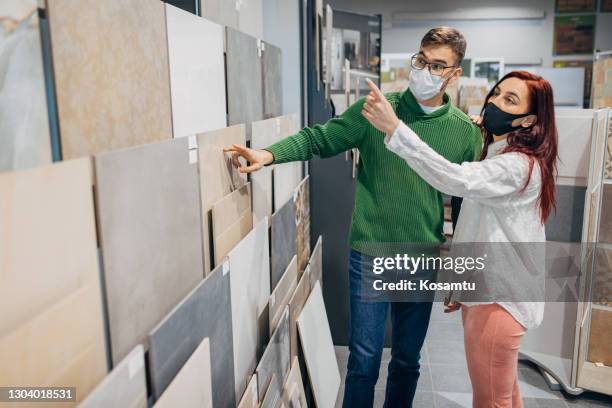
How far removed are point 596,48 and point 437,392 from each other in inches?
270

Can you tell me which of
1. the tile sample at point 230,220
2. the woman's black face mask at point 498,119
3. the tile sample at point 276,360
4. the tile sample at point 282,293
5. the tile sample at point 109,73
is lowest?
the tile sample at point 276,360

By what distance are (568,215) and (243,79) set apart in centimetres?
172

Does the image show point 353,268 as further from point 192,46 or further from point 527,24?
point 527,24

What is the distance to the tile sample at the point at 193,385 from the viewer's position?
895mm

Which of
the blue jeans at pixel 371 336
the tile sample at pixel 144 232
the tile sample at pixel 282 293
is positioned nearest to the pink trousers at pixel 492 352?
the blue jeans at pixel 371 336

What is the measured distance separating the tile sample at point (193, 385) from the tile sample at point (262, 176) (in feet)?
2.04

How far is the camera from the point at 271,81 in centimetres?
197

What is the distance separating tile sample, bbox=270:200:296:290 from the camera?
1.76 meters

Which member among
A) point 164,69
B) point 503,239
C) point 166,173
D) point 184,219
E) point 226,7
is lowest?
point 503,239

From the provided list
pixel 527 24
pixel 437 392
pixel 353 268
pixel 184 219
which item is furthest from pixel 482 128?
pixel 527 24

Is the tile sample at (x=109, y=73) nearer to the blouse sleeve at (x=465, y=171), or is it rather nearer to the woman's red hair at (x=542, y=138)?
the blouse sleeve at (x=465, y=171)

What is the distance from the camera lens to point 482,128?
5.33ft

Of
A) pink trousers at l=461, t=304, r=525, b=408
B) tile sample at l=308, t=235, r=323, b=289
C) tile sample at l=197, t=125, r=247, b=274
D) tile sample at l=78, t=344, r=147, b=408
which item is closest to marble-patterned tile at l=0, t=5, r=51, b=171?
tile sample at l=78, t=344, r=147, b=408

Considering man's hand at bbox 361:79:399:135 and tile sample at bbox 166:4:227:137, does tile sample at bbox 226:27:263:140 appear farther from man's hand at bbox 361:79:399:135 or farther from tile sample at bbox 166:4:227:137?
man's hand at bbox 361:79:399:135
